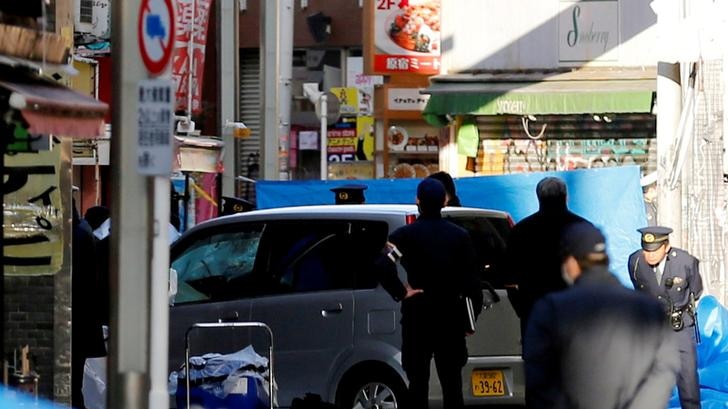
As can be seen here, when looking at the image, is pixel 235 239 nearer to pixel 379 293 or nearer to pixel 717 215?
pixel 379 293

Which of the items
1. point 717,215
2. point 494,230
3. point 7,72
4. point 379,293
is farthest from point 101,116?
point 717,215

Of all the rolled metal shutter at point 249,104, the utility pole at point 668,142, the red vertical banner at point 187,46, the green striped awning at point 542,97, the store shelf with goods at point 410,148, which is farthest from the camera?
the rolled metal shutter at point 249,104

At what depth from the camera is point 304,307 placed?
1230 cm

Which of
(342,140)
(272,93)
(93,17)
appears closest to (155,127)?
(93,17)

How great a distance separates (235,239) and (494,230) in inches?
82.9

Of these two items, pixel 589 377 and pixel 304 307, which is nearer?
pixel 589 377

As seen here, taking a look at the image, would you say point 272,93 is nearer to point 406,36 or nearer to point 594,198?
point 406,36

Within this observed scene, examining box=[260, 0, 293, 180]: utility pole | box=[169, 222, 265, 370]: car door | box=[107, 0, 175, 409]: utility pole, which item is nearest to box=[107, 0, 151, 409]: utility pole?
box=[107, 0, 175, 409]: utility pole

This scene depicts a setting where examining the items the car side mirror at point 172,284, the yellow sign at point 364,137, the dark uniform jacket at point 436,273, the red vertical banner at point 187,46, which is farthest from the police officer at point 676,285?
the yellow sign at point 364,137

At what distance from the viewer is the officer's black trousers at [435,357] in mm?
11109

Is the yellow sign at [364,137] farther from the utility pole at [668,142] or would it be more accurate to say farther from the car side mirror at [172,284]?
the car side mirror at [172,284]

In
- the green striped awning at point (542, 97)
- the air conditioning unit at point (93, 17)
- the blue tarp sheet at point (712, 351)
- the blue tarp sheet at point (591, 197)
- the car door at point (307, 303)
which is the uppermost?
the air conditioning unit at point (93, 17)

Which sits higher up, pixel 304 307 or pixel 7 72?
pixel 7 72

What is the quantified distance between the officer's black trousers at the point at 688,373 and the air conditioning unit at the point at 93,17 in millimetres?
8218
